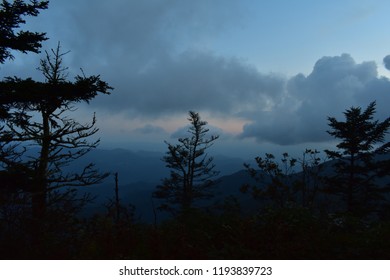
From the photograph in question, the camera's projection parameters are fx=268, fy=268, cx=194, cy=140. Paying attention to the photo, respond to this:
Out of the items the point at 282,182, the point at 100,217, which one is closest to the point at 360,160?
the point at 282,182

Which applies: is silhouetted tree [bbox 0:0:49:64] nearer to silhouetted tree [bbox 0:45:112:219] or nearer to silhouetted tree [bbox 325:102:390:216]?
silhouetted tree [bbox 0:45:112:219]

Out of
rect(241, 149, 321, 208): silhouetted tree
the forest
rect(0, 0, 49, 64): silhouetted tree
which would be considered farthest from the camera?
rect(241, 149, 321, 208): silhouetted tree

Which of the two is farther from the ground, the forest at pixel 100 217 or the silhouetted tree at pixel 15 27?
the silhouetted tree at pixel 15 27

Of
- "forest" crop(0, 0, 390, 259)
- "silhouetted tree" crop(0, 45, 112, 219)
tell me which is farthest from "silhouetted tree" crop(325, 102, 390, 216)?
"silhouetted tree" crop(0, 45, 112, 219)

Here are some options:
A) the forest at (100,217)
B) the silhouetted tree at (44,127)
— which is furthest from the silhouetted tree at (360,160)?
the silhouetted tree at (44,127)

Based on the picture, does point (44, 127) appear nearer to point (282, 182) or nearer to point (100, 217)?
point (100, 217)

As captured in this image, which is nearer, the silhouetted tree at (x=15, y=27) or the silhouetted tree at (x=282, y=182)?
the silhouetted tree at (x=15, y=27)

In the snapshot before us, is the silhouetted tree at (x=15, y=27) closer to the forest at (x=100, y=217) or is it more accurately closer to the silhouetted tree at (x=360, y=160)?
the forest at (x=100, y=217)

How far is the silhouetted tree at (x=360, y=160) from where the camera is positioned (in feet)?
77.1

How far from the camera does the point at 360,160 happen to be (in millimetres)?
24047

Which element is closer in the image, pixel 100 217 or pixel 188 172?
pixel 100 217

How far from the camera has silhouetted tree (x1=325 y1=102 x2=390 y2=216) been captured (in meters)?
23.5

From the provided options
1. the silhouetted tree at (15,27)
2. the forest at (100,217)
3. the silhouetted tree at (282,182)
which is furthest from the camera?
the silhouetted tree at (282,182)
